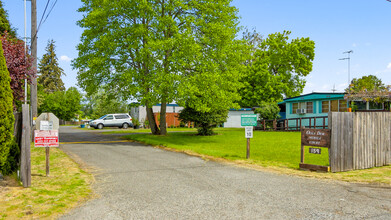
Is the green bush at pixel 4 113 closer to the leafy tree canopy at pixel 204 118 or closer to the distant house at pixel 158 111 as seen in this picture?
the leafy tree canopy at pixel 204 118

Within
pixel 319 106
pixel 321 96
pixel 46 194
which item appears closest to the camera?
pixel 46 194

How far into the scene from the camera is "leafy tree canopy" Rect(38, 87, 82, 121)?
212ft

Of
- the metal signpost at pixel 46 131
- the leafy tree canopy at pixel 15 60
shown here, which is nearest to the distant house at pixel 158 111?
the leafy tree canopy at pixel 15 60

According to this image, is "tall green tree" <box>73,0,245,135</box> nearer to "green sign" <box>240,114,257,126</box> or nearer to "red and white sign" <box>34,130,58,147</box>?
"green sign" <box>240,114,257,126</box>

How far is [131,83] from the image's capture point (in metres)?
19.1

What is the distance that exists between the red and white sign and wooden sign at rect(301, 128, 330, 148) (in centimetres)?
778

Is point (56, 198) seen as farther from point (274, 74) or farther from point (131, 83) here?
point (274, 74)

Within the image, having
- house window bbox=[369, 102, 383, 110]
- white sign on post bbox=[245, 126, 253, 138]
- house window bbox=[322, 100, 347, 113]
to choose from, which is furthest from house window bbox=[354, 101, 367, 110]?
white sign on post bbox=[245, 126, 253, 138]

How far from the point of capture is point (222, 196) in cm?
654

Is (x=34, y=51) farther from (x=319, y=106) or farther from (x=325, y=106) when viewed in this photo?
(x=325, y=106)

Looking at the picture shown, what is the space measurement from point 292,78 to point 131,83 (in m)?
29.1

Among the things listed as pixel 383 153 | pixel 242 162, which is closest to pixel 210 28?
pixel 242 162

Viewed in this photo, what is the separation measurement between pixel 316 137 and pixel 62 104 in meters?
65.2

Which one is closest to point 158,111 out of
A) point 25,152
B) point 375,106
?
point 375,106
